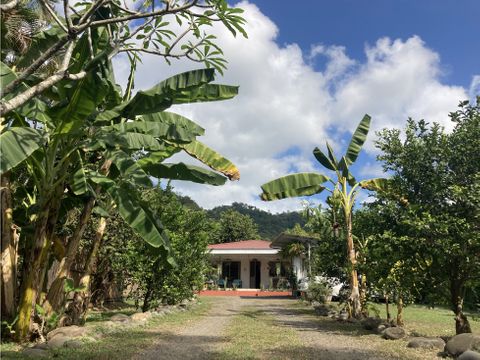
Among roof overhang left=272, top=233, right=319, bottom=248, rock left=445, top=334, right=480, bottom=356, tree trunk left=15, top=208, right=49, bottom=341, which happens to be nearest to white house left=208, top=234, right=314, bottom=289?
roof overhang left=272, top=233, right=319, bottom=248

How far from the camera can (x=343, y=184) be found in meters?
13.1

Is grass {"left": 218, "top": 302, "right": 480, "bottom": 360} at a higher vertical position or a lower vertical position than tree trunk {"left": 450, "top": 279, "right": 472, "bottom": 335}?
lower

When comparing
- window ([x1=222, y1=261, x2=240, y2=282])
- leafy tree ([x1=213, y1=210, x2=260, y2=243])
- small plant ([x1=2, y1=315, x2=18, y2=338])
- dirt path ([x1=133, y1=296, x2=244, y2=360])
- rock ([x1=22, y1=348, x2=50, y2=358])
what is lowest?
dirt path ([x1=133, y1=296, x2=244, y2=360])

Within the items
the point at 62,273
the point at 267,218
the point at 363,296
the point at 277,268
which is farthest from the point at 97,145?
the point at 267,218

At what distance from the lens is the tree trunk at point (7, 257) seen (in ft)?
25.2

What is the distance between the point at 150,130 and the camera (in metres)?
7.85

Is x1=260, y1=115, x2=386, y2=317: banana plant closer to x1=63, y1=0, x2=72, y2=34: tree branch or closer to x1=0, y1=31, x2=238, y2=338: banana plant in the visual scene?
x1=0, y1=31, x2=238, y2=338: banana plant

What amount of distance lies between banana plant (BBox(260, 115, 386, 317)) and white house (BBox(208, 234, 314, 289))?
632 inches

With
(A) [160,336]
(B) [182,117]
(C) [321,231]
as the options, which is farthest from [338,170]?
(A) [160,336]

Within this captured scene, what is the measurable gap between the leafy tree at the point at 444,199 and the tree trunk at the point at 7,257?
7.81 m

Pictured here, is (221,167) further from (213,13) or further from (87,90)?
(213,13)

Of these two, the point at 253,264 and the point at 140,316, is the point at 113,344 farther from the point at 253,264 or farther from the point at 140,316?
the point at 253,264

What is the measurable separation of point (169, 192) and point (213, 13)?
369 inches

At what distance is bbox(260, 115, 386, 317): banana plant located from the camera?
12.7m
